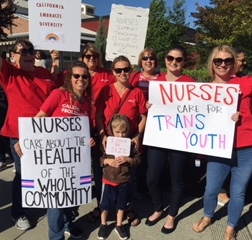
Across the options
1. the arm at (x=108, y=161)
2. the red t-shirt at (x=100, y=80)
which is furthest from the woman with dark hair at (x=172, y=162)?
the red t-shirt at (x=100, y=80)

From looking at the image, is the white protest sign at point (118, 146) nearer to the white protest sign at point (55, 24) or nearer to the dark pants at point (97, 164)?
the dark pants at point (97, 164)

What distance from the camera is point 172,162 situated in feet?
11.4

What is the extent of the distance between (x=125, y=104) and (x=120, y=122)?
0.25m

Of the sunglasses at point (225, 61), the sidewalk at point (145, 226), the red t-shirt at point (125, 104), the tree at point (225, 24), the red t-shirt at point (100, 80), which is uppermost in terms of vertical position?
the tree at point (225, 24)

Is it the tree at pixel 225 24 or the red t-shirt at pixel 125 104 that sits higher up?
the tree at pixel 225 24

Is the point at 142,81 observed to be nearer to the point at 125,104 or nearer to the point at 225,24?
the point at 125,104

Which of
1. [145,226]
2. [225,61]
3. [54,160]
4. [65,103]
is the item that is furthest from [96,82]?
[145,226]

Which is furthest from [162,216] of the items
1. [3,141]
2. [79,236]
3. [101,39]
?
[101,39]

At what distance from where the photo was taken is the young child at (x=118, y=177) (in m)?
3.29

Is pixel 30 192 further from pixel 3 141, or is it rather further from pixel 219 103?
pixel 3 141

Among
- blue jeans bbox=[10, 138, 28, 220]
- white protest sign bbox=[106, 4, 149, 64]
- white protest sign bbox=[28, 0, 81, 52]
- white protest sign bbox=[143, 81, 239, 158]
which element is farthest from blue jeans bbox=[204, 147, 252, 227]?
white protest sign bbox=[106, 4, 149, 64]

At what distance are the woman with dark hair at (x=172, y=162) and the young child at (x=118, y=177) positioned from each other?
250 millimetres

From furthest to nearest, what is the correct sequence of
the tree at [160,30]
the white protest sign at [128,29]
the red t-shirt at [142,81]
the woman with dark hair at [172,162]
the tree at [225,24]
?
the tree at [160,30], the tree at [225,24], the white protest sign at [128,29], the red t-shirt at [142,81], the woman with dark hair at [172,162]

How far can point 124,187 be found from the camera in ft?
11.1
